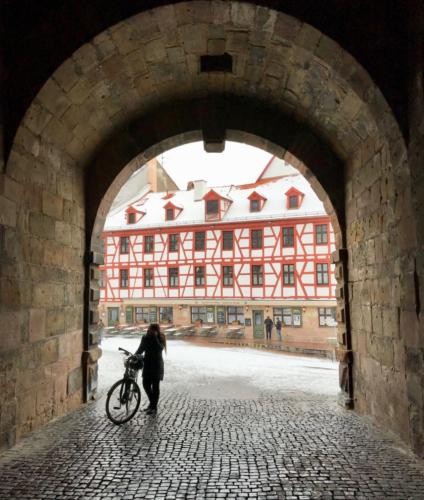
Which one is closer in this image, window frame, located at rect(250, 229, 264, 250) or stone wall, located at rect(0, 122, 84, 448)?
stone wall, located at rect(0, 122, 84, 448)

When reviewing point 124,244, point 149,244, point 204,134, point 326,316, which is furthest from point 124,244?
point 204,134

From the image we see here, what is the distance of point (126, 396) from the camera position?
193 inches

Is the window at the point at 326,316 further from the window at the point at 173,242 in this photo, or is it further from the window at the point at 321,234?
the window at the point at 173,242

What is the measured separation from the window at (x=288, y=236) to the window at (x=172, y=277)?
6.02 m

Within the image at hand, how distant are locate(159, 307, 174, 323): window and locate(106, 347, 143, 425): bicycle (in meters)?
16.7

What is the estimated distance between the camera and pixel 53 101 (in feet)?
14.0

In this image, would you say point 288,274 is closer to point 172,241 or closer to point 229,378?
point 172,241

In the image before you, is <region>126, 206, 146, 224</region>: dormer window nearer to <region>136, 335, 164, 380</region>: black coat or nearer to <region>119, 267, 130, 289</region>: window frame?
<region>119, 267, 130, 289</region>: window frame

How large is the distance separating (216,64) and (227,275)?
54.1 feet

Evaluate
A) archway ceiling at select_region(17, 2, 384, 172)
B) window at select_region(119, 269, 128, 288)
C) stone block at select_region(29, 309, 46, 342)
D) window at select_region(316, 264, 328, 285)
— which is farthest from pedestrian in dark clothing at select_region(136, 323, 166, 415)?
window at select_region(119, 269, 128, 288)

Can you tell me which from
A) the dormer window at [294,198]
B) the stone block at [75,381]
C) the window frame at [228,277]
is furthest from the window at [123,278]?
the stone block at [75,381]

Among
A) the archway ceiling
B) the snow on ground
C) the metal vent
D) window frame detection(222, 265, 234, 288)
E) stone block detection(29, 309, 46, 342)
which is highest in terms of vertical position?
the metal vent

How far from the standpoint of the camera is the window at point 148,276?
74.3ft

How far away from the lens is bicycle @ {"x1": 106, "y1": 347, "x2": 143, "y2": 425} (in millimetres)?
4789
